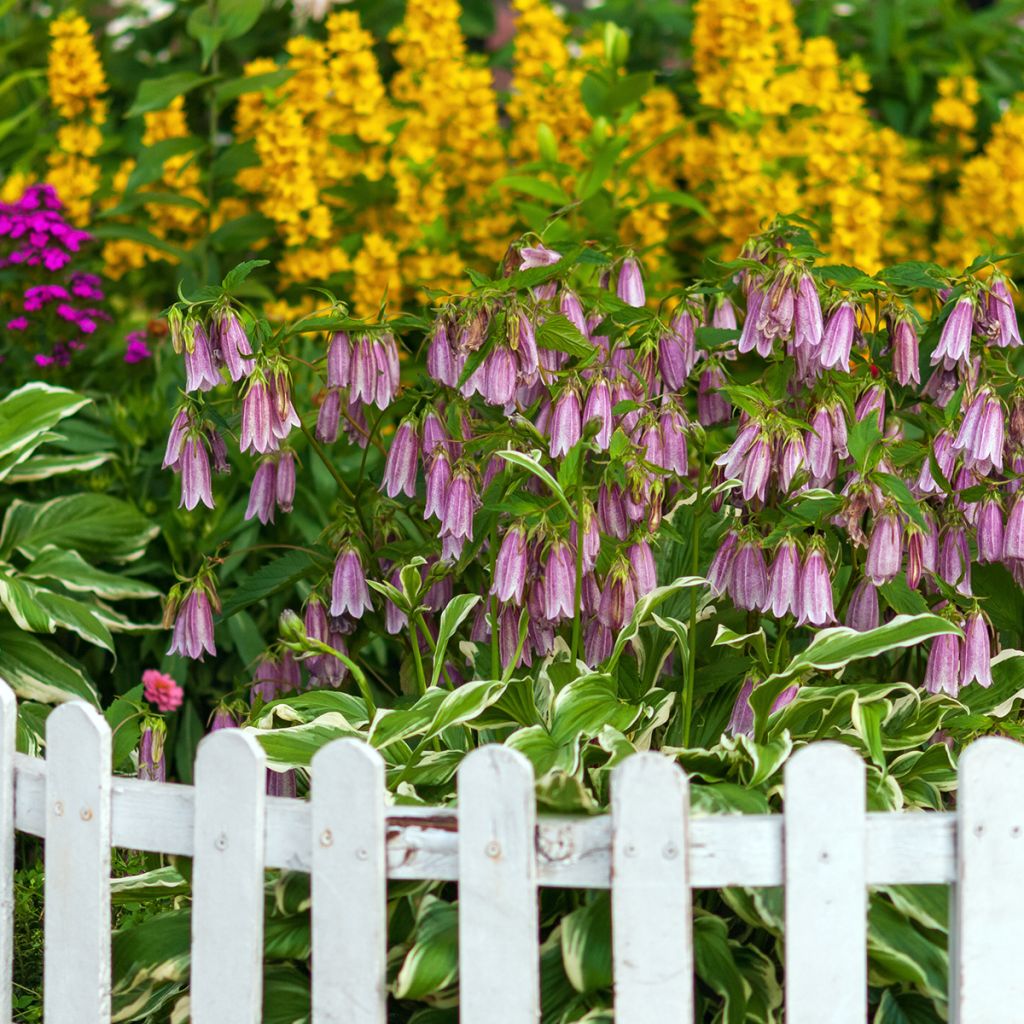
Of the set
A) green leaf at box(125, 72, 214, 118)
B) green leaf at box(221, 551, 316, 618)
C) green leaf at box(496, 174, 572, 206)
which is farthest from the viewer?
green leaf at box(125, 72, 214, 118)

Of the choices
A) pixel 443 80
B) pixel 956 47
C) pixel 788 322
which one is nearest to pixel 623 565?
pixel 788 322

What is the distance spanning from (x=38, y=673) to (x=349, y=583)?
1.02 m

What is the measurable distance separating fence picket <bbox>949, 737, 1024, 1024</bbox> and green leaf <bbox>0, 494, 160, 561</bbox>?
2.05 metres

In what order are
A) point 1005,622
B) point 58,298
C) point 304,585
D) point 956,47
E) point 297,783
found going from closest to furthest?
point 297,783
point 1005,622
point 304,585
point 58,298
point 956,47

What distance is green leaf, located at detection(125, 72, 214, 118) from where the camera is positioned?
160 inches

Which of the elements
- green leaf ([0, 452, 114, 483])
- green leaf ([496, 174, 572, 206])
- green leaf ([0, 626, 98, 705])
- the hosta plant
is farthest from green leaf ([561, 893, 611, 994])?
green leaf ([496, 174, 572, 206])

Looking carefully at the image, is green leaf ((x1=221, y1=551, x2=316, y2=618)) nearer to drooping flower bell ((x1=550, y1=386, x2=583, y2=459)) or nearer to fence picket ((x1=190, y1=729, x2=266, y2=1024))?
drooping flower bell ((x1=550, y1=386, x2=583, y2=459))

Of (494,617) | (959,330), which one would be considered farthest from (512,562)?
(959,330)

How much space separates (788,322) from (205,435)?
0.83 meters

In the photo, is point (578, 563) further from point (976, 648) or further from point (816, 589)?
point (976, 648)

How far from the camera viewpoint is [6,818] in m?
1.98

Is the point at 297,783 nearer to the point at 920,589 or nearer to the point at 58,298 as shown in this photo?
the point at 920,589

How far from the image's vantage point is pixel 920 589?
245 centimetres

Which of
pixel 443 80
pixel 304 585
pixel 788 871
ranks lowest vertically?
pixel 788 871
